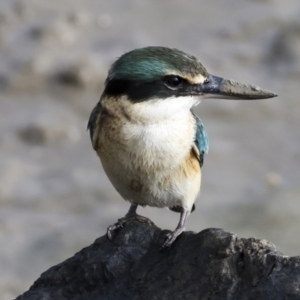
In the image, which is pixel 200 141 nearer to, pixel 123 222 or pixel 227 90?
pixel 227 90

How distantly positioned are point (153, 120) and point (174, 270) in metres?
1.09

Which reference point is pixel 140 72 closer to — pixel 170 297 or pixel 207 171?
pixel 170 297

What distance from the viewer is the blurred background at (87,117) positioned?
918cm

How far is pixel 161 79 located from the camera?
5000 millimetres

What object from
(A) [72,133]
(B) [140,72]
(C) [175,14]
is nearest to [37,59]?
(A) [72,133]

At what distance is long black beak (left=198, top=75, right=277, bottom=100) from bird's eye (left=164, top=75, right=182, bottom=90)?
0.14 meters

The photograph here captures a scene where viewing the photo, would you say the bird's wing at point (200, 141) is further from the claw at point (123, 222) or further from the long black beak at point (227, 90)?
the claw at point (123, 222)

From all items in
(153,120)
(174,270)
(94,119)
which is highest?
(94,119)

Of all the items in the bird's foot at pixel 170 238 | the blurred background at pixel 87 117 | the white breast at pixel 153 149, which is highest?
the blurred background at pixel 87 117

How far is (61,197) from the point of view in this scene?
955 cm

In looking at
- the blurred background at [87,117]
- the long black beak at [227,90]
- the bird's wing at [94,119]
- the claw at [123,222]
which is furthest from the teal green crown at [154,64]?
the blurred background at [87,117]

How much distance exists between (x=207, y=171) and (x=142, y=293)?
5.88 meters

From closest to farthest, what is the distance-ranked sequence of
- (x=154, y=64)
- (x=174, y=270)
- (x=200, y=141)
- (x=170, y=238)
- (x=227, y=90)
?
(x=174, y=270), (x=170, y=238), (x=154, y=64), (x=227, y=90), (x=200, y=141)

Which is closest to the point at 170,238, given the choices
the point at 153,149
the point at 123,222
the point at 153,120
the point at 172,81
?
the point at 123,222
